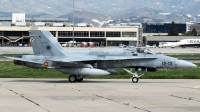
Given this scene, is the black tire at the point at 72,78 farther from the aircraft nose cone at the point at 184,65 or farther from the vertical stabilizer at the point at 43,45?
the aircraft nose cone at the point at 184,65

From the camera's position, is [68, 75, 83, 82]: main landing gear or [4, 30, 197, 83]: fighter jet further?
[68, 75, 83, 82]: main landing gear

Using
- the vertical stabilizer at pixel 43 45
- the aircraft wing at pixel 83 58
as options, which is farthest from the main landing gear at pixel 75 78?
the vertical stabilizer at pixel 43 45

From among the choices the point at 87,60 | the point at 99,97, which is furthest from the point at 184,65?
the point at 99,97

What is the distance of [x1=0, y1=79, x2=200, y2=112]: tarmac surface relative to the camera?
75.7 ft

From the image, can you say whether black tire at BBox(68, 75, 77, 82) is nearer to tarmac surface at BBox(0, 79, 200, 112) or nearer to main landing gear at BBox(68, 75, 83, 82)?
main landing gear at BBox(68, 75, 83, 82)

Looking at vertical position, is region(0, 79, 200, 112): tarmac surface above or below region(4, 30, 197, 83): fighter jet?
below

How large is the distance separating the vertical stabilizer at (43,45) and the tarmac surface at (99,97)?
2.31 metres

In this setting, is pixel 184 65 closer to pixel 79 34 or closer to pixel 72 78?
pixel 72 78

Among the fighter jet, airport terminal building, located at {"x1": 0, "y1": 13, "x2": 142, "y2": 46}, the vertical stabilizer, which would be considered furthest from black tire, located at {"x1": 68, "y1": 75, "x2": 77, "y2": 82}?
airport terminal building, located at {"x1": 0, "y1": 13, "x2": 142, "y2": 46}

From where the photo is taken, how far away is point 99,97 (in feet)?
88.6

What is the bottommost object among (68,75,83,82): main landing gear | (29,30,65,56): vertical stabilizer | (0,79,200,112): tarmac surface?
(0,79,200,112): tarmac surface

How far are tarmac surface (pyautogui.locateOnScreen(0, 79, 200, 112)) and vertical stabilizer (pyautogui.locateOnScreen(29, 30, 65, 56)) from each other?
2.31m

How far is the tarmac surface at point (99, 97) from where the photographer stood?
908 inches

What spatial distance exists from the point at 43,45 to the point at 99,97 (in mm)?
11084
